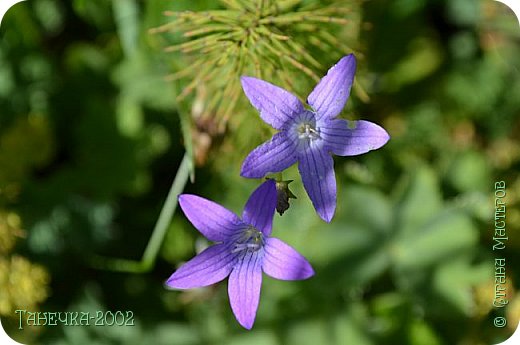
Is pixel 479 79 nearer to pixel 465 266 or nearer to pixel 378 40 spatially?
pixel 378 40

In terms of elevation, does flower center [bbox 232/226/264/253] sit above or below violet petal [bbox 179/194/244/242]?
below

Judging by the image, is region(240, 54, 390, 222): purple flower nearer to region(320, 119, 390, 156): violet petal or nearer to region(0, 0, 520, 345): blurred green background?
region(320, 119, 390, 156): violet petal

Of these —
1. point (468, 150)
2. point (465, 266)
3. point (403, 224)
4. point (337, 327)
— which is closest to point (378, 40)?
point (468, 150)

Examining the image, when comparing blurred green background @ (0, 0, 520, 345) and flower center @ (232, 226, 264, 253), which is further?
blurred green background @ (0, 0, 520, 345)

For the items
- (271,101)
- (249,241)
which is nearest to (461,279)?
(249,241)

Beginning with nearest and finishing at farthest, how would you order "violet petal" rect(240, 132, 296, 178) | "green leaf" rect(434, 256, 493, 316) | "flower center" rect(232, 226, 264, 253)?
1. "violet petal" rect(240, 132, 296, 178)
2. "flower center" rect(232, 226, 264, 253)
3. "green leaf" rect(434, 256, 493, 316)

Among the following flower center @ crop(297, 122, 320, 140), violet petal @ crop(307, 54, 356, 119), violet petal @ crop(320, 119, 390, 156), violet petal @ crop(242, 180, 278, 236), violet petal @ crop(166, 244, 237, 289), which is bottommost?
violet petal @ crop(166, 244, 237, 289)

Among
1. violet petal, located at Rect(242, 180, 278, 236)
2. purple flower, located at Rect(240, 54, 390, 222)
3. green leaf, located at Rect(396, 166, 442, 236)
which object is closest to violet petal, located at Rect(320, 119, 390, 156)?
purple flower, located at Rect(240, 54, 390, 222)

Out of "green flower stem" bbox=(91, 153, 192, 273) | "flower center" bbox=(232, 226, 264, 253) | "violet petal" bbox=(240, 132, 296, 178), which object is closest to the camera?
"violet petal" bbox=(240, 132, 296, 178)
